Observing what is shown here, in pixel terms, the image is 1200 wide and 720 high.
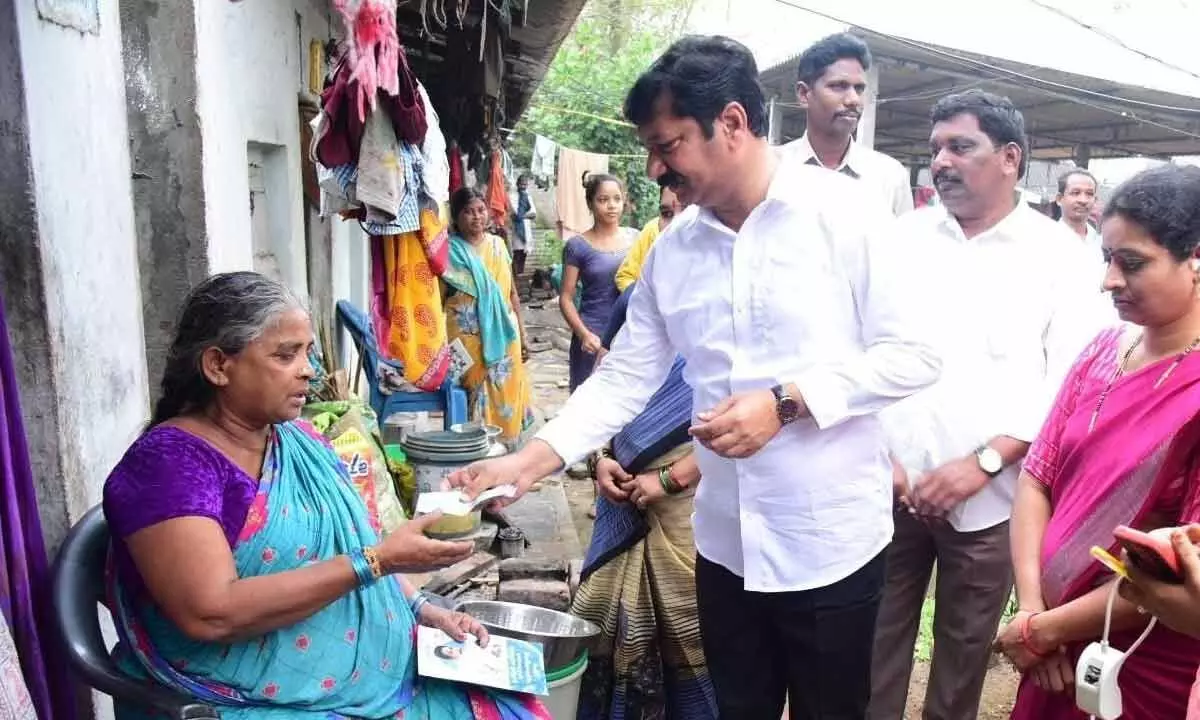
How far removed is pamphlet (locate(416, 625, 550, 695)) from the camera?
200 cm

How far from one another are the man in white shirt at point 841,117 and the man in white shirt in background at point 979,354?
0.64 m

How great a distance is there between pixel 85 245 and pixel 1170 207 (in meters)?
2.29

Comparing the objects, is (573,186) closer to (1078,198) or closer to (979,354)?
(1078,198)

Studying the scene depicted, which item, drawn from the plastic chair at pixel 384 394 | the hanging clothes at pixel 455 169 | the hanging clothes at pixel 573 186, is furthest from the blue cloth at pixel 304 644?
the hanging clothes at pixel 573 186

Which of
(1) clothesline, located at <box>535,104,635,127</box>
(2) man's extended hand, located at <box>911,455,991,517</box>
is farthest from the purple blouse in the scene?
(1) clothesline, located at <box>535,104,635,127</box>

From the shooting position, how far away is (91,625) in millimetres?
1793

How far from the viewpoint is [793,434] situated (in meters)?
1.91

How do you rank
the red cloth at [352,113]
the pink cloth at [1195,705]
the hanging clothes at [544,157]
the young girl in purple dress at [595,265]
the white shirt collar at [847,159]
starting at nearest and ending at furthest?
1. the pink cloth at [1195,705]
2. the red cloth at [352,113]
3. the white shirt collar at [847,159]
4. the young girl in purple dress at [595,265]
5. the hanging clothes at [544,157]

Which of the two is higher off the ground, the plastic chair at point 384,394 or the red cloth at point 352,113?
the red cloth at point 352,113

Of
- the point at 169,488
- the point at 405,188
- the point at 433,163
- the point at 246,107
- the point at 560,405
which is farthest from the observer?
the point at 560,405

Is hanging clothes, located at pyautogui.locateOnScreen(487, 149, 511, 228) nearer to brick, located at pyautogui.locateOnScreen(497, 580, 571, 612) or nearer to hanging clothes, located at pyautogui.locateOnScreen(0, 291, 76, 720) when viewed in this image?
brick, located at pyautogui.locateOnScreen(497, 580, 571, 612)

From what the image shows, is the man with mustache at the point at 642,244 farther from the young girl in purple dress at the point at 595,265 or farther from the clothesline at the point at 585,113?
the clothesline at the point at 585,113

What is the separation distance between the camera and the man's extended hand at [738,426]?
1715 mm

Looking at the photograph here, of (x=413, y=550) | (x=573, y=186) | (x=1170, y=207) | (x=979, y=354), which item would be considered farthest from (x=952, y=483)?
(x=573, y=186)
